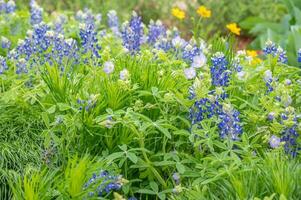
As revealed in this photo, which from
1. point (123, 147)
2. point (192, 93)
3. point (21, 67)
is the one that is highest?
point (21, 67)

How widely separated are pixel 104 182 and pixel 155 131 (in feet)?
1.34

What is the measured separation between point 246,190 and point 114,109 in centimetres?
82

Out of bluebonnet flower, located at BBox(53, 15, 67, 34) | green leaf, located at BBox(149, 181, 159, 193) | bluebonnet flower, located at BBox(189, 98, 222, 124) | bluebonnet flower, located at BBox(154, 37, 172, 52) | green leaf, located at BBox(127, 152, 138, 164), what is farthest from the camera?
bluebonnet flower, located at BBox(53, 15, 67, 34)

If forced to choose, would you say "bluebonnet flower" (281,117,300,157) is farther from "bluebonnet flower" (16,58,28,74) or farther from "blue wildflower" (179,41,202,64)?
"bluebonnet flower" (16,58,28,74)

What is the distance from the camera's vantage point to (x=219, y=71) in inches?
132

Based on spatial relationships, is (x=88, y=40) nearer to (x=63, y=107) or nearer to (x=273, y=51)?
(x=63, y=107)

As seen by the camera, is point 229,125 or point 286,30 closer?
point 229,125

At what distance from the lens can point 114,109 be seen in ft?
10.4

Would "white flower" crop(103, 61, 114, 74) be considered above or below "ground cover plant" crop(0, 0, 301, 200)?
above

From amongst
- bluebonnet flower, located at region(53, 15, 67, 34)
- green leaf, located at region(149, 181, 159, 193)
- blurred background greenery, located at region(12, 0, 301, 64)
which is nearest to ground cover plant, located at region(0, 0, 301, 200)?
green leaf, located at region(149, 181, 159, 193)

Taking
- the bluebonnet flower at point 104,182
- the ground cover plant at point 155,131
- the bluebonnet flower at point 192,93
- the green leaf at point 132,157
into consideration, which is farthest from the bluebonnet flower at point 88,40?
the bluebonnet flower at point 104,182

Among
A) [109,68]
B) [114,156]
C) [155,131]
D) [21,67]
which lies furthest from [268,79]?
[21,67]

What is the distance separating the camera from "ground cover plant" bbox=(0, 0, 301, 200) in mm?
2773

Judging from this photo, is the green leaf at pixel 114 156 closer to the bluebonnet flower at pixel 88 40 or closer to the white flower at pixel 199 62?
the white flower at pixel 199 62
